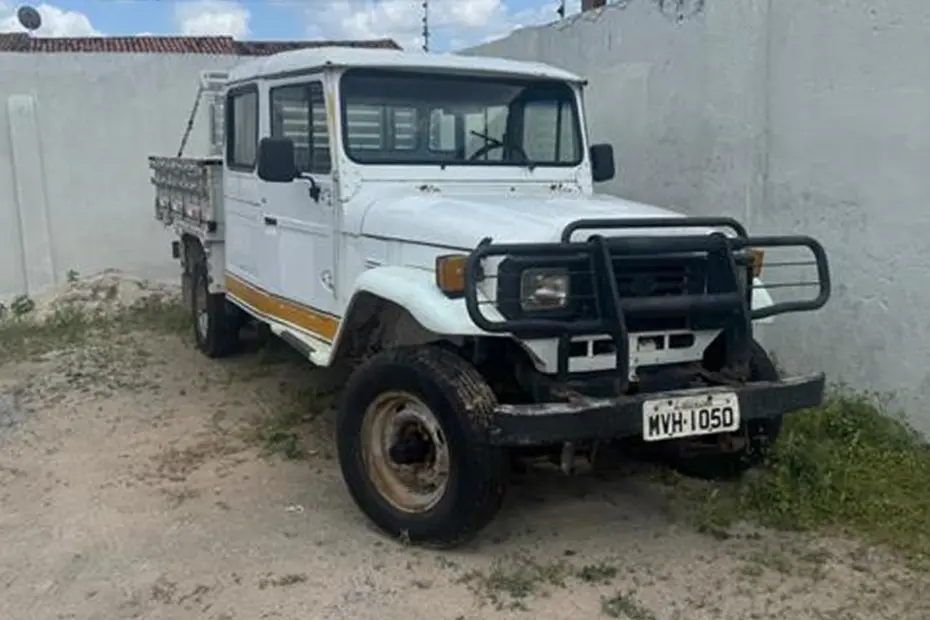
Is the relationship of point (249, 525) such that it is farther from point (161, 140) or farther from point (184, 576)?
point (161, 140)

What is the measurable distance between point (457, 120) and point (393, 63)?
0.48 m

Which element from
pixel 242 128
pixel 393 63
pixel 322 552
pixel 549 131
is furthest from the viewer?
pixel 242 128

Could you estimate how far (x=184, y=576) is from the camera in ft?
13.8

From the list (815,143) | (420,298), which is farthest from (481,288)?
(815,143)

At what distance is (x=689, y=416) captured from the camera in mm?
4113

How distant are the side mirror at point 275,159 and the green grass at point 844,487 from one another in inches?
107

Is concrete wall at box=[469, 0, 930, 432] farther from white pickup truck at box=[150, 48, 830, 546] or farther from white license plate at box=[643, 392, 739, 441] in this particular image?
white license plate at box=[643, 392, 739, 441]

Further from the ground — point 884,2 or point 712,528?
point 884,2

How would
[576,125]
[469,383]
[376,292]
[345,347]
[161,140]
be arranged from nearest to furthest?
1. [469,383]
2. [376,292]
3. [345,347]
4. [576,125]
5. [161,140]

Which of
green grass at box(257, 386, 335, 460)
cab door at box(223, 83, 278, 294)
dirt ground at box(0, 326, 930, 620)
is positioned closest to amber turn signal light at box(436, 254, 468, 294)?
dirt ground at box(0, 326, 930, 620)

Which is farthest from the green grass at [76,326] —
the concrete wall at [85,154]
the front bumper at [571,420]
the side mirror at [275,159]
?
the front bumper at [571,420]

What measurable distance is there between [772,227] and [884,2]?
1478 millimetres

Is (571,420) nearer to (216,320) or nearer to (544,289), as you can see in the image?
(544,289)

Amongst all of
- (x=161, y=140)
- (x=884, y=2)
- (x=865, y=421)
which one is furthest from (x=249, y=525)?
(x=161, y=140)
